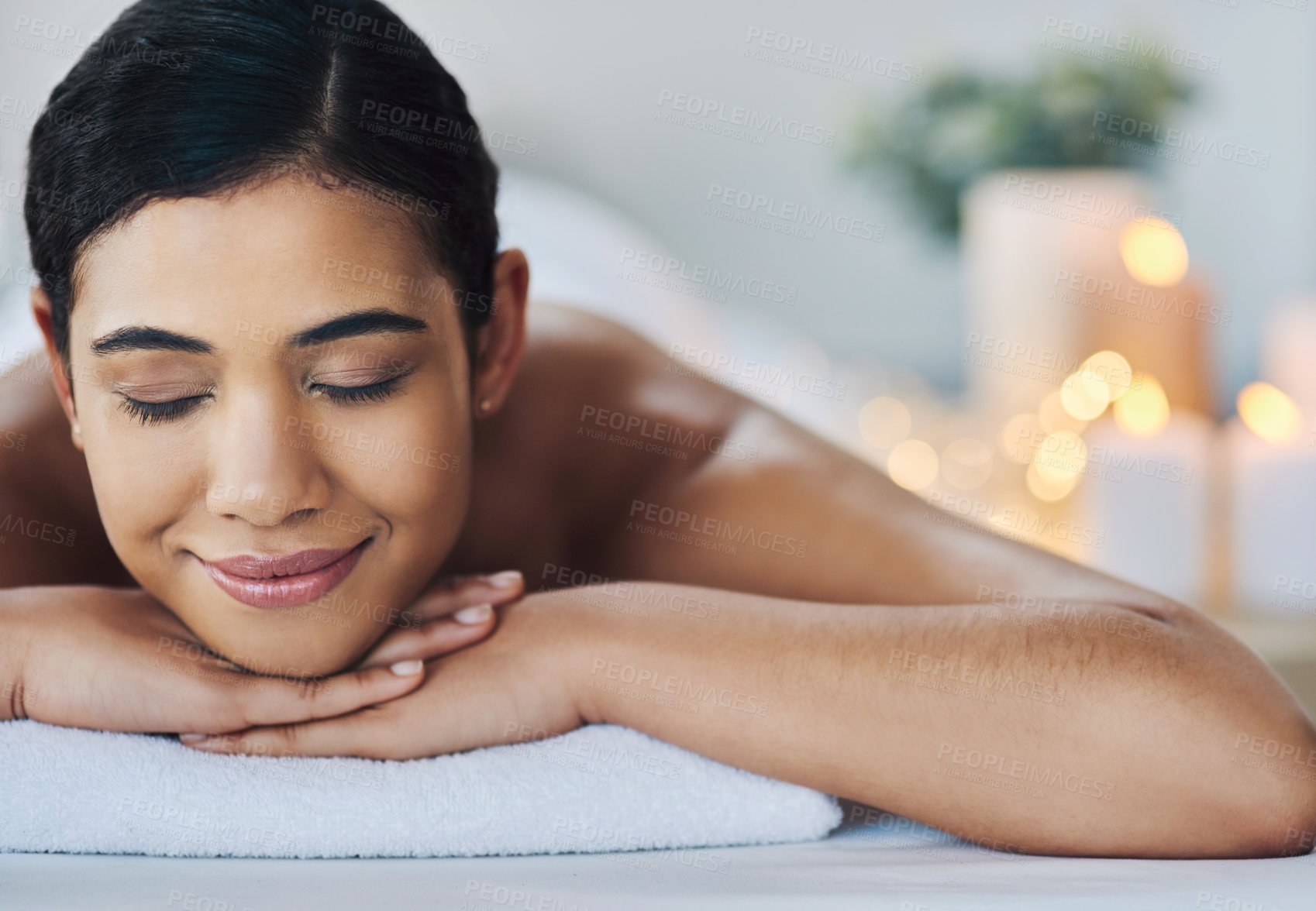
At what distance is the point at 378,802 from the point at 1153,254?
89.2 inches

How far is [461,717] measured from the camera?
0.83 m

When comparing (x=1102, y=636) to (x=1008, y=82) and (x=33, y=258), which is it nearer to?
(x=33, y=258)

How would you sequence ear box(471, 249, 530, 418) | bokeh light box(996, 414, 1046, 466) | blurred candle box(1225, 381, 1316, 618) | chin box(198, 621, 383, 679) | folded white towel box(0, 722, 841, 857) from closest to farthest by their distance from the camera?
folded white towel box(0, 722, 841, 857) < chin box(198, 621, 383, 679) < ear box(471, 249, 530, 418) < blurred candle box(1225, 381, 1316, 618) < bokeh light box(996, 414, 1046, 466)

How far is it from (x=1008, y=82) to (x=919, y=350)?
2.57 feet

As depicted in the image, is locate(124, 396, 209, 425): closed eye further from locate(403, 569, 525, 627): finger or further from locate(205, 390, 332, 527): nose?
locate(403, 569, 525, 627): finger

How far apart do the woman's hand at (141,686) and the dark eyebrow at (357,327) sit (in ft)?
0.83

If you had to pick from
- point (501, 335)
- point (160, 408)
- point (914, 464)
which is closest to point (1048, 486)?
point (914, 464)

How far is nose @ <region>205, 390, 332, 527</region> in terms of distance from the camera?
0.77 m

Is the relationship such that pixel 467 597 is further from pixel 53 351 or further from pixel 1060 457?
pixel 1060 457

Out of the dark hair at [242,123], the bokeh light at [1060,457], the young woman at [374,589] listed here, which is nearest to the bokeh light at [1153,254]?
the bokeh light at [1060,457]

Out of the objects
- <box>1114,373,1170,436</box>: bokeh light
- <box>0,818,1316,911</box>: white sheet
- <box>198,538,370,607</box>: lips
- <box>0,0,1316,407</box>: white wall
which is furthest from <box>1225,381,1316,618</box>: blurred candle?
<box>198,538,370,607</box>: lips

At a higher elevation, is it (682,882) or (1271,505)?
(1271,505)

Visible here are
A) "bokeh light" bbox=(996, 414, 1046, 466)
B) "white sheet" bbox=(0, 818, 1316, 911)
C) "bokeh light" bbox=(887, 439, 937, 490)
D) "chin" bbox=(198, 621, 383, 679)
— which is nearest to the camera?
"white sheet" bbox=(0, 818, 1316, 911)

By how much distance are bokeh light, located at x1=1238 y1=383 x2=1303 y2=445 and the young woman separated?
131cm
